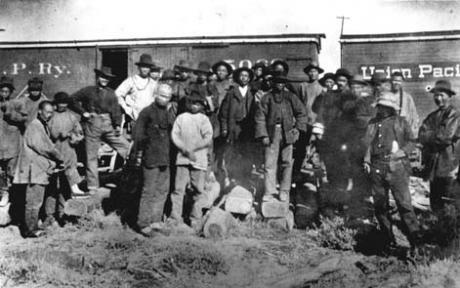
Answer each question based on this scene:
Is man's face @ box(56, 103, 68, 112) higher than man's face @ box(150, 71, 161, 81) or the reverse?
the reverse

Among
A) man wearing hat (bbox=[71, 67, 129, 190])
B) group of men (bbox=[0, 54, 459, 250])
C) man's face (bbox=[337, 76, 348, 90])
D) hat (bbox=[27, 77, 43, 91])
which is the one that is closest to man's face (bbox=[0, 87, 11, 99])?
group of men (bbox=[0, 54, 459, 250])

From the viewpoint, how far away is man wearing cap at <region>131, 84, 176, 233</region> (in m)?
7.50

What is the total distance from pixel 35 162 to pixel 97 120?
1498mm

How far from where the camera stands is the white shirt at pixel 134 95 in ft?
30.9

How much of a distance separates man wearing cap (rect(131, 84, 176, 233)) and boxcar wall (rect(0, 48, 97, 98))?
330 inches

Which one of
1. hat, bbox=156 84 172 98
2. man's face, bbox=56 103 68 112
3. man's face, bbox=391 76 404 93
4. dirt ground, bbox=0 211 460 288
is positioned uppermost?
man's face, bbox=391 76 404 93

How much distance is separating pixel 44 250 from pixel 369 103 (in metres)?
5.74

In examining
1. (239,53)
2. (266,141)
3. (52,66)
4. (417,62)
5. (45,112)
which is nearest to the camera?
(45,112)

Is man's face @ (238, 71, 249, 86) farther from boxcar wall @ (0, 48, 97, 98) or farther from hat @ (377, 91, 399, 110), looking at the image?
boxcar wall @ (0, 48, 97, 98)

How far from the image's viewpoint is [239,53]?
14.3m

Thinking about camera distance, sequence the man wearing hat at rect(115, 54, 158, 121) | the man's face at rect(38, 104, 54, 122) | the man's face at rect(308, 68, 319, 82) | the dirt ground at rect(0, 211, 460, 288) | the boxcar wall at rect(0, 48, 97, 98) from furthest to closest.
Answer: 1. the boxcar wall at rect(0, 48, 97, 98)
2. the man wearing hat at rect(115, 54, 158, 121)
3. the man's face at rect(308, 68, 319, 82)
4. the man's face at rect(38, 104, 54, 122)
5. the dirt ground at rect(0, 211, 460, 288)

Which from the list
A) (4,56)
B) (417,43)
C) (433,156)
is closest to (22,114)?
(433,156)

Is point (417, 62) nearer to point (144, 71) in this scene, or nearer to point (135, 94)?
point (144, 71)

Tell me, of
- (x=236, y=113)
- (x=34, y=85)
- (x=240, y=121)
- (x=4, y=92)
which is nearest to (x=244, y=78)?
(x=236, y=113)
